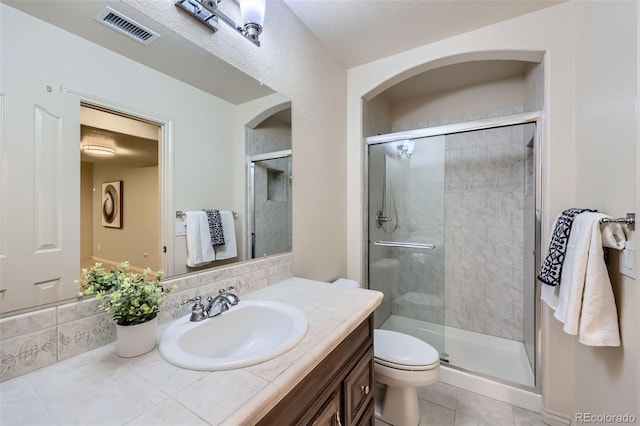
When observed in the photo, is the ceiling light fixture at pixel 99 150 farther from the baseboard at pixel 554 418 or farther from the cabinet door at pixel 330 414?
the baseboard at pixel 554 418

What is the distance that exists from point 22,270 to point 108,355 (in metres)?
0.31

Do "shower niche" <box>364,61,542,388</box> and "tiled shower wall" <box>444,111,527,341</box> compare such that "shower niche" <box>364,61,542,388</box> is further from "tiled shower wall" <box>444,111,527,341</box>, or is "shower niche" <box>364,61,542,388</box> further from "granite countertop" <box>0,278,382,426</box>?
"granite countertop" <box>0,278,382,426</box>

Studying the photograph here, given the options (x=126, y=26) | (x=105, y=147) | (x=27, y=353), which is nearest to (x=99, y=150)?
(x=105, y=147)

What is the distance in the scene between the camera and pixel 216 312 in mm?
990

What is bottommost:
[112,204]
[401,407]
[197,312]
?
[401,407]

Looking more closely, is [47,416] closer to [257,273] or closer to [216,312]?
[216,312]

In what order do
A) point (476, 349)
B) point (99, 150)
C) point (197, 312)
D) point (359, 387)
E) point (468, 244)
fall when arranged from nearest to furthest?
point (99, 150)
point (197, 312)
point (359, 387)
point (476, 349)
point (468, 244)

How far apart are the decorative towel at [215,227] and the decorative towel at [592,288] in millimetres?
1584

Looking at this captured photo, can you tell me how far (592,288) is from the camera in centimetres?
110

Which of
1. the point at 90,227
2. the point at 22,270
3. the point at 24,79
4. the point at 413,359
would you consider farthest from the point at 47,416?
the point at 413,359

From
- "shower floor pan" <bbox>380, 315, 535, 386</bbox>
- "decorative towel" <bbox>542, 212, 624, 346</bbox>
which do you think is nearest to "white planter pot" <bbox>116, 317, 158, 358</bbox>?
"decorative towel" <bbox>542, 212, 624, 346</bbox>

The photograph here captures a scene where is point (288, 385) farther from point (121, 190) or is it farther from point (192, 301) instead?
point (121, 190)

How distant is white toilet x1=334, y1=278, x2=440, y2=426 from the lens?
143 centimetres

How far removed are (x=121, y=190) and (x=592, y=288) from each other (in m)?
1.87
